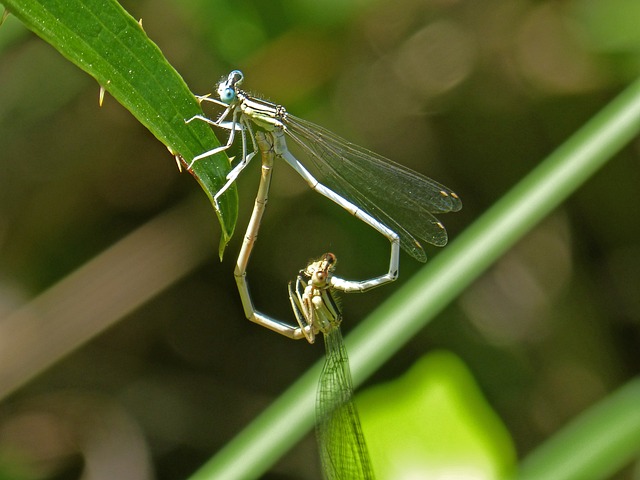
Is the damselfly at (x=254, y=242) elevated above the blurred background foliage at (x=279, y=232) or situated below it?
below

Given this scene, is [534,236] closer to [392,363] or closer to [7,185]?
[392,363]

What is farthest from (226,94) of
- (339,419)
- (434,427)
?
(434,427)

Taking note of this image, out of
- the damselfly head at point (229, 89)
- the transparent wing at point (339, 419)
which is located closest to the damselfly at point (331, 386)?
the transparent wing at point (339, 419)

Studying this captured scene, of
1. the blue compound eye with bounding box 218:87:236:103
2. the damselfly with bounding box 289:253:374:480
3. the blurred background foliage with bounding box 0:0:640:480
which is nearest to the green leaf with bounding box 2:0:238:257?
the blue compound eye with bounding box 218:87:236:103

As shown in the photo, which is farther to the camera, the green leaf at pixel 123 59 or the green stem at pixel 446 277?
the green stem at pixel 446 277

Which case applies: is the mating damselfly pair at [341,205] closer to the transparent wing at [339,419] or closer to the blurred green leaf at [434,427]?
Result: the transparent wing at [339,419]

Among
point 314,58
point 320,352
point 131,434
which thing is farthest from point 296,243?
point 131,434

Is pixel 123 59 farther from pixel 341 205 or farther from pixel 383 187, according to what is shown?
pixel 383 187

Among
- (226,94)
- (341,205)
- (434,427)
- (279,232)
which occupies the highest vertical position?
(279,232)
